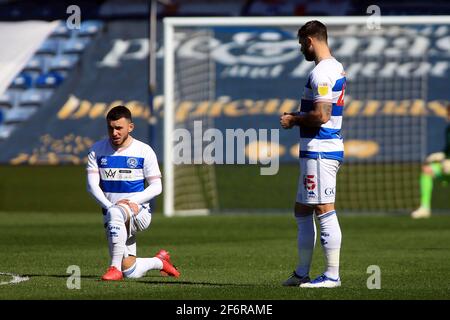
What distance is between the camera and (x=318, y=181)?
888cm

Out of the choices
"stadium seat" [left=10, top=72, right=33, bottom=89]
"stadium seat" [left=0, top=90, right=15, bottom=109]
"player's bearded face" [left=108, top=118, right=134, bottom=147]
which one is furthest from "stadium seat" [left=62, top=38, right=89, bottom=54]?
"player's bearded face" [left=108, top=118, right=134, bottom=147]

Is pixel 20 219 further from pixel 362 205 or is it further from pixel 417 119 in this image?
pixel 417 119

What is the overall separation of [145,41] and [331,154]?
2145cm

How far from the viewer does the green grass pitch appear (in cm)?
862

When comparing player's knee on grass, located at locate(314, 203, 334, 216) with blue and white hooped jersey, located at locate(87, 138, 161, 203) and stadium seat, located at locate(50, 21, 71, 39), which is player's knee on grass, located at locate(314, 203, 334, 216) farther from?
stadium seat, located at locate(50, 21, 71, 39)

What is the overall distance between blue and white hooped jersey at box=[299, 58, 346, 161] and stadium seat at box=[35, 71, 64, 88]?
20.8 m

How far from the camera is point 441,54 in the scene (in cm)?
2889

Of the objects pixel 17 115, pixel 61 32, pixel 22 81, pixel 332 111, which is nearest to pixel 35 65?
pixel 22 81

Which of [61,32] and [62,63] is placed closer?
[62,63]

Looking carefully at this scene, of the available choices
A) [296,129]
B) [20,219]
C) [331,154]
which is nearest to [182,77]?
[20,219]

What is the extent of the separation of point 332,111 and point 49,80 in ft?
69.1

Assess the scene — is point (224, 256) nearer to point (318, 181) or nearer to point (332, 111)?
point (318, 181)

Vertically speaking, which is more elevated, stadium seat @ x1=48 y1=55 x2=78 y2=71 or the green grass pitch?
stadium seat @ x1=48 y1=55 x2=78 y2=71

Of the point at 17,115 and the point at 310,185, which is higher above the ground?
the point at 17,115
